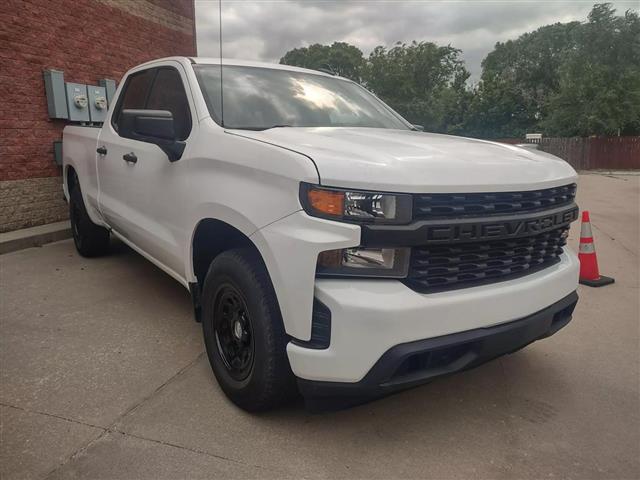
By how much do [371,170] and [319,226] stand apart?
0.99 ft

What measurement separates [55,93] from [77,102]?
44cm

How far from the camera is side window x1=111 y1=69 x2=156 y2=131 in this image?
3934mm

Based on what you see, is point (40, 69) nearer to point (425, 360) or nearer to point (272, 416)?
point (272, 416)

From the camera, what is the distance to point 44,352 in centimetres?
325

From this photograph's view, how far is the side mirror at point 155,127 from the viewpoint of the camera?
279 cm

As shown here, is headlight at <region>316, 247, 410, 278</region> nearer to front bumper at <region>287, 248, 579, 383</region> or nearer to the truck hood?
front bumper at <region>287, 248, 579, 383</region>

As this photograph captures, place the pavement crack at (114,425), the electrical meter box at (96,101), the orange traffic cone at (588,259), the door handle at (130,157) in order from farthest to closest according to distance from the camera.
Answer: the electrical meter box at (96,101)
the orange traffic cone at (588,259)
the door handle at (130,157)
the pavement crack at (114,425)

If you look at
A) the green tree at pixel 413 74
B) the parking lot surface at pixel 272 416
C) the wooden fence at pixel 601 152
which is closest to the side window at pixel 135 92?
the parking lot surface at pixel 272 416

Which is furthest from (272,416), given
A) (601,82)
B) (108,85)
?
(601,82)

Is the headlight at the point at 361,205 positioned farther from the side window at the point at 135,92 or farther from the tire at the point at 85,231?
the tire at the point at 85,231

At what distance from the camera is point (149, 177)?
3.37 meters

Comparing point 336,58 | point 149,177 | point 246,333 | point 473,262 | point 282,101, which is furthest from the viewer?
point 336,58

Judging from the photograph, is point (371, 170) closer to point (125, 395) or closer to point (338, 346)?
point (338, 346)

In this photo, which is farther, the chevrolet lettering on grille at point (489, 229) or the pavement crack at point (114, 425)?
the pavement crack at point (114, 425)
